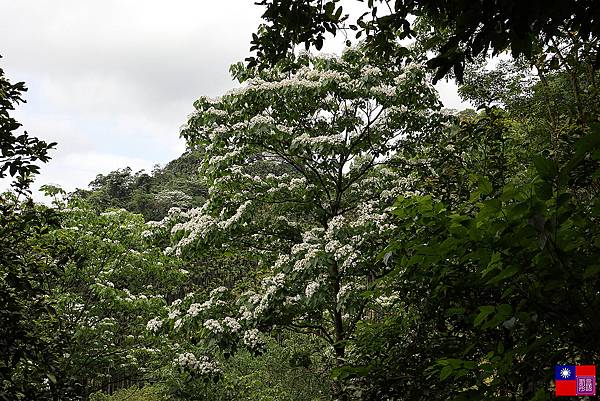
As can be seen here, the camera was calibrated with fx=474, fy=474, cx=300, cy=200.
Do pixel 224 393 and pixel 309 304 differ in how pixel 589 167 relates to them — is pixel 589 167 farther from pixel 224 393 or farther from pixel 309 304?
pixel 224 393

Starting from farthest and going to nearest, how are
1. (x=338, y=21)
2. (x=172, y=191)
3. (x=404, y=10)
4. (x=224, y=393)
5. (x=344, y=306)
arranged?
(x=172, y=191)
(x=224, y=393)
(x=344, y=306)
(x=338, y=21)
(x=404, y=10)

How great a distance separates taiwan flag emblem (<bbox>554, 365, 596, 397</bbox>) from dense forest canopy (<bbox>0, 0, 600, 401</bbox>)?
0.03m

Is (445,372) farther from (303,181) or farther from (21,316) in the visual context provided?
(303,181)

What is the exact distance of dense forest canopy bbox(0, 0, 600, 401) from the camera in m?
1.39

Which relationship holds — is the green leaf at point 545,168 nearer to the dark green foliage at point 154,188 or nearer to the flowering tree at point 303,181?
the flowering tree at point 303,181

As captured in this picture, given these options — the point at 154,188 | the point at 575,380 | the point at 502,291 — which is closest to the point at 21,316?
the point at 502,291

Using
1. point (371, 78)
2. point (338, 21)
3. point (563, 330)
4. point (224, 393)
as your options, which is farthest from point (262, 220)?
point (224, 393)

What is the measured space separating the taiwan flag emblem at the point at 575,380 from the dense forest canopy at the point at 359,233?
3 cm

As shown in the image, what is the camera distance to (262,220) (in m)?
6.55

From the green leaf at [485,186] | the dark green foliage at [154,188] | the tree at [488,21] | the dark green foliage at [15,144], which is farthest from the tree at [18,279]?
the dark green foliage at [154,188]

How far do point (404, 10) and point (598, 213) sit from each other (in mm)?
1215

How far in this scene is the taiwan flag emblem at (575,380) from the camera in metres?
1.44

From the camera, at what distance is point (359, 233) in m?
5.36

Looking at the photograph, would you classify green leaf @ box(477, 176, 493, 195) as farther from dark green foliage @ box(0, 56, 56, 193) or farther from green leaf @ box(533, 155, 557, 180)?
dark green foliage @ box(0, 56, 56, 193)
